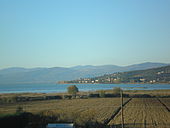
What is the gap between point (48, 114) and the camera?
115ft

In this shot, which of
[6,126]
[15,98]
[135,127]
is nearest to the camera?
[6,126]

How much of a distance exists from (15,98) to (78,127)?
2195 inches

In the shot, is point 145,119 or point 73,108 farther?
point 73,108

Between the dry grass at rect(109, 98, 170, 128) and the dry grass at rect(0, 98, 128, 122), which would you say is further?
the dry grass at rect(0, 98, 128, 122)

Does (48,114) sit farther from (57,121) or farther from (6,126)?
(6,126)

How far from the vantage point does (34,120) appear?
33188 millimetres

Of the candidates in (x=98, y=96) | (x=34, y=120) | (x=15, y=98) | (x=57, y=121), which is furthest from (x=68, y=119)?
(x=98, y=96)

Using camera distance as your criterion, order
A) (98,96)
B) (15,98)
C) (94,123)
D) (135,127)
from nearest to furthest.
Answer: (135,127), (94,123), (15,98), (98,96)

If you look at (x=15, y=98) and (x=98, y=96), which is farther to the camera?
(x=98, y=96)

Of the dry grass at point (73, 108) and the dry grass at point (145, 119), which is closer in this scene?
the dry grass at point (145, 119)

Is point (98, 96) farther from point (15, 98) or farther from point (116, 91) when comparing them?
point (15, 98)

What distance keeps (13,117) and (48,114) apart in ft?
22.2

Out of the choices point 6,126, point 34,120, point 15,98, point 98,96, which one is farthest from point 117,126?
point 98,96

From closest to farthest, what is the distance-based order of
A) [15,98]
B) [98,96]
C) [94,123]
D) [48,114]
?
[94,123]
[48,114]
[15,98]
[98,96]
